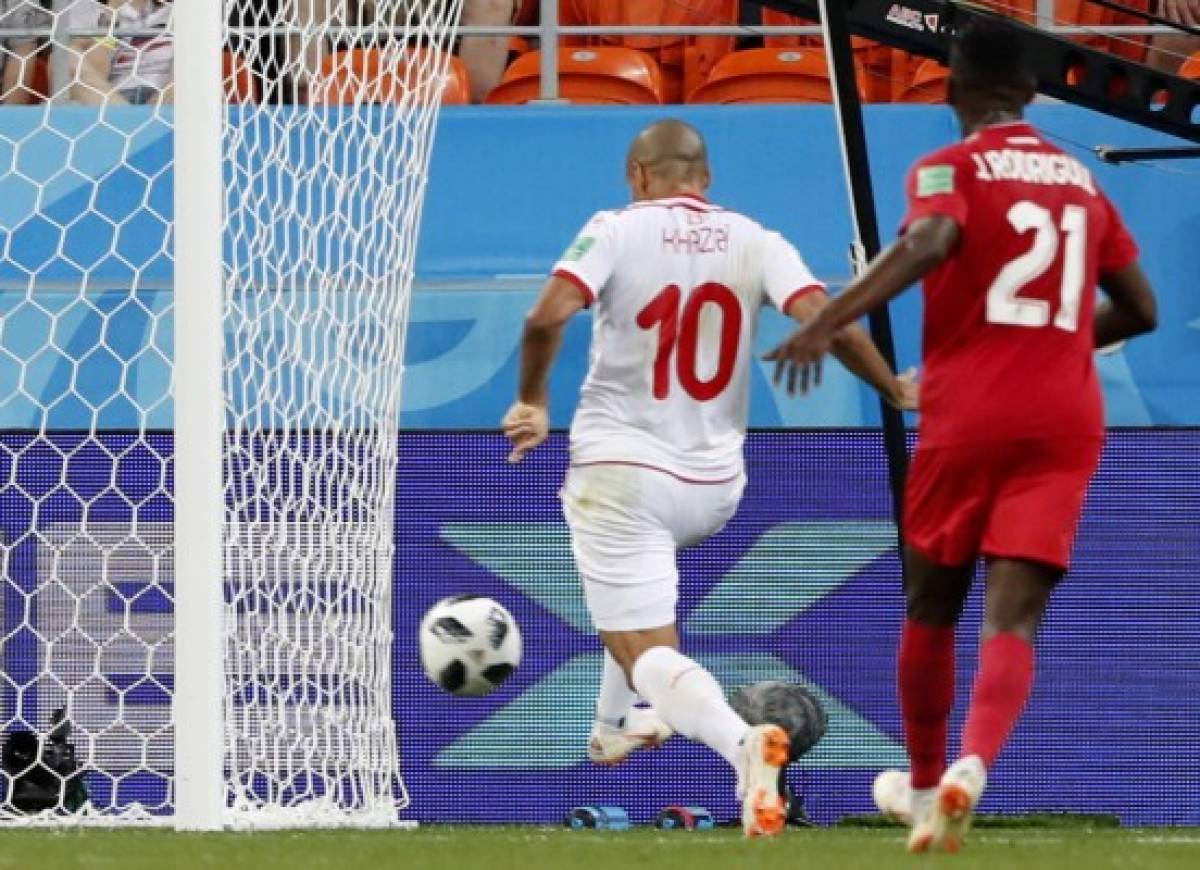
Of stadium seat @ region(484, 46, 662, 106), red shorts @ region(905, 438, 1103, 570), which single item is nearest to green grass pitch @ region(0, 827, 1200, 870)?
red shorts @ region(905, 438, 1103, 570)

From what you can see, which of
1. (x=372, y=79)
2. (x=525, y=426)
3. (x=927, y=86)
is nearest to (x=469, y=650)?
(x=525, y=426)

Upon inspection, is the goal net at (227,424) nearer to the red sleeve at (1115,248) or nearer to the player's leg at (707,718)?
the player's leg at (707,718)

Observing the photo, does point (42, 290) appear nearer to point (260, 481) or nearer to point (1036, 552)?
point (260, 481)

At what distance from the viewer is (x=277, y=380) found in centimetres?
904

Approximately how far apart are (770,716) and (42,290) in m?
3.36

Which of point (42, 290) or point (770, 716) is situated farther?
point (42, 290)

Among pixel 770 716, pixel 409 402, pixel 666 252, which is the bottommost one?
pixel 770 716

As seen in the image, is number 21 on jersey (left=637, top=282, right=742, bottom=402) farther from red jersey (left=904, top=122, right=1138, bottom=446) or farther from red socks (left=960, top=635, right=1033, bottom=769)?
red socks (left=960, top=635, right=1033, bottom=769)

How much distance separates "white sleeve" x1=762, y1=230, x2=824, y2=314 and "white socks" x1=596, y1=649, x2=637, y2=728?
3.85ft

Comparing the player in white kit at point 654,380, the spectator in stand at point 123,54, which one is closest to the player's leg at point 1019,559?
the player in white kit at point 654,380

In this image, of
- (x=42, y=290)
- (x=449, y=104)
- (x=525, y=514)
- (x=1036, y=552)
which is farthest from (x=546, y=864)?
(x=449, y=104)

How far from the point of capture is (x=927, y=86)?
39.1 feet

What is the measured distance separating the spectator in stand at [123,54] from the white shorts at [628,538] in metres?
4.09

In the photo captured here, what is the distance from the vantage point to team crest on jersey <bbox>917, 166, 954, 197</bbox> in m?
6.11
